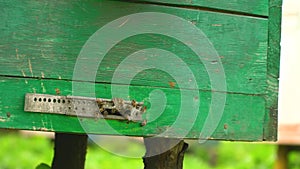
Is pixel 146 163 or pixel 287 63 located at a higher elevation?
pixel 287 63

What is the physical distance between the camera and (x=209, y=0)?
269 cm

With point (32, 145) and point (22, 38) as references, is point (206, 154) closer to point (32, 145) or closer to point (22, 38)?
point (32, 145)

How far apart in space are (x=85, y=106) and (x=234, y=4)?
0.72 meters

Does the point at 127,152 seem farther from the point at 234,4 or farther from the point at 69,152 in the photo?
the point at 234,4

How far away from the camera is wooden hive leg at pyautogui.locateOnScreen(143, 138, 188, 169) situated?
9.36 ft

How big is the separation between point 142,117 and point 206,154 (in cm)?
928

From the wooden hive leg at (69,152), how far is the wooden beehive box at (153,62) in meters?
0.98

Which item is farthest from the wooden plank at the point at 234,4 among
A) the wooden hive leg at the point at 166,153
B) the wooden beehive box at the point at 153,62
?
the wooden hive leg at the point at 166,153

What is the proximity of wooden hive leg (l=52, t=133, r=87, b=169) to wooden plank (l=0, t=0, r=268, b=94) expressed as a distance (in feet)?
3.32

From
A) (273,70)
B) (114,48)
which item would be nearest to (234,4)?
(273,70)

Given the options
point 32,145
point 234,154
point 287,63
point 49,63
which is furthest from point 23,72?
point 234,154

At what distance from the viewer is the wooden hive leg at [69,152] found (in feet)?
11.3

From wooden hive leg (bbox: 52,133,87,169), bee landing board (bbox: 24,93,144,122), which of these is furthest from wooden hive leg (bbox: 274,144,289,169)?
bee landing board (bbox: 24,93,144,122)

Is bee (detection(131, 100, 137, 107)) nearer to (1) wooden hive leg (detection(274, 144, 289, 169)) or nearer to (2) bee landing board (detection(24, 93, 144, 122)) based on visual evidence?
(2) bee landing board (detection(24, 93, 144, 122))
